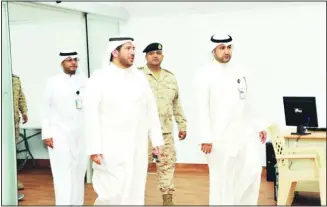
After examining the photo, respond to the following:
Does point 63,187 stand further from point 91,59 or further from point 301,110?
point 301,110

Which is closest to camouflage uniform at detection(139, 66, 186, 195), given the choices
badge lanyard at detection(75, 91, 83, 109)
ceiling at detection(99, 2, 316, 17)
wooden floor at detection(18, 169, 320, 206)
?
wooden floor at detection(18, 169, 320, 206)

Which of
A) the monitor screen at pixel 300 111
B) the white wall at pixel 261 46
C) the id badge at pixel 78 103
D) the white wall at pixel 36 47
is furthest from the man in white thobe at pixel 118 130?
the white wall at pixel 261 46

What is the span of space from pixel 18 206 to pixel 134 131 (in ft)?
5.56

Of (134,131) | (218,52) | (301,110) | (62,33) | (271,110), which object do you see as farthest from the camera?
(271,110)

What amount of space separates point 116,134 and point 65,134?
3.38ft

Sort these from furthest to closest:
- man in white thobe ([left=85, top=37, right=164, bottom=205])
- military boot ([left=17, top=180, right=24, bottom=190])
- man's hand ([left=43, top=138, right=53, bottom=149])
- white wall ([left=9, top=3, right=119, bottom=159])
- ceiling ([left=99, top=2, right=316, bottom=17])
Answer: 1. ceiling ([left=99, top=2, right=316, bottom=17])
2. military boot ([left=17, top=180, right=24, bottom=190])
3. white wall ([left=9, top=3, right=119, bottom=159])
4. man's hand ([left=43, top=138, right=53, bottom=149])
5. man in white thobe ([left=85, top=37, right=164, bottom=205])

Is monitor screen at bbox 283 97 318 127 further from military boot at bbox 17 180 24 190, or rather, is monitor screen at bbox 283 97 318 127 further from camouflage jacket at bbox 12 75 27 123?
military boot at bbox 17 180 24 190

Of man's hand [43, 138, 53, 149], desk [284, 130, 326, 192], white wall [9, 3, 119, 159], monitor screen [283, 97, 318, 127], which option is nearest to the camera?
desk [284, 130, 326, 192]

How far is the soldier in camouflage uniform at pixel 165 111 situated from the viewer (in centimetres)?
501

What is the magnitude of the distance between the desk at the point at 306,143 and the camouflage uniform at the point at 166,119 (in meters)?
1.03

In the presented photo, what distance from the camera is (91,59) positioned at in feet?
20.0

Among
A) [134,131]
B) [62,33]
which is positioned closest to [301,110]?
[134,131]

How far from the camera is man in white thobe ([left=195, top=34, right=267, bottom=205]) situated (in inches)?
166

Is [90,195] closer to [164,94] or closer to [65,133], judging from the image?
[65,133]
